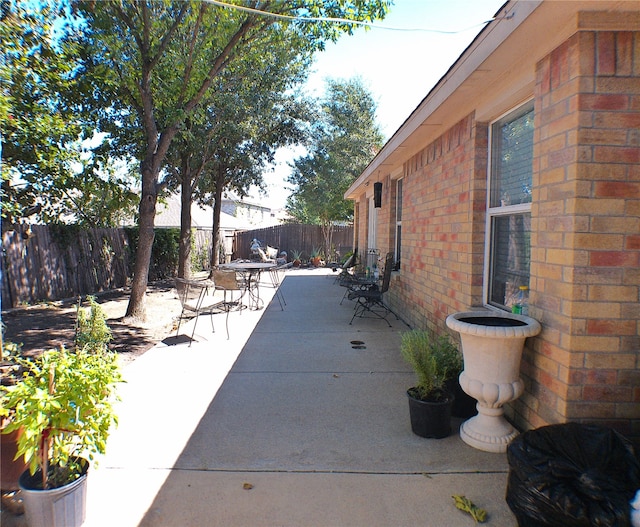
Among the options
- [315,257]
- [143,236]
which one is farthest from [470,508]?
[315,257]

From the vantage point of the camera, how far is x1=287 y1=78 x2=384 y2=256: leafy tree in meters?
19.9

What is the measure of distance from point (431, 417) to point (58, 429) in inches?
94.3

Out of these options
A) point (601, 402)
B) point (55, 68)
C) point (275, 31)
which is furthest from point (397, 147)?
point (55, 68)

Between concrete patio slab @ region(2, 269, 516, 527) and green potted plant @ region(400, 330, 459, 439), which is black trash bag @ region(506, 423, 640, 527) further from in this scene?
green potted plant @ region(400, 330, 459, 439)

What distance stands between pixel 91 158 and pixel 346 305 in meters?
6.09

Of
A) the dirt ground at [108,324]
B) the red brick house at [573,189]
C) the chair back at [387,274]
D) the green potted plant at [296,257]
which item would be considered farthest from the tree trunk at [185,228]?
the red brick house at [573,189]

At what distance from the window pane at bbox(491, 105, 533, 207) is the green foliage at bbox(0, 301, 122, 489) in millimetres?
3375

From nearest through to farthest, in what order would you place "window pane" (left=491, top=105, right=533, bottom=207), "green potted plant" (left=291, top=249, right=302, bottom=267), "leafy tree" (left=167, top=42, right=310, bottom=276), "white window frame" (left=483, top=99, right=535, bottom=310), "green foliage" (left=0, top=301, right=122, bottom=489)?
"green foliage" (left=0, top=301, right=122, bottom=489)
"window pane" (left=491, top=105, right=533, bottom=207)
"white window frame" (left=483, top=99, right=535, bottom=310)
"leafy tree" (left=167, top=42, right=310, bottom=276)
"green potted plant" (left=291, top=249, right=302, bottom=267)

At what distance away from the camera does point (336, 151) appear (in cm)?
2006

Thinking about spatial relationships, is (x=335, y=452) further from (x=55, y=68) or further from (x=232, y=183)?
(x=232, y=183)

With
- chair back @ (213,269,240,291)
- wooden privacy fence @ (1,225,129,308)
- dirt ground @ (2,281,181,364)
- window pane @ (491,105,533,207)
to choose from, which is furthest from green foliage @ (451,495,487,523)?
wooden privacy fence @ (1,225,129,308)

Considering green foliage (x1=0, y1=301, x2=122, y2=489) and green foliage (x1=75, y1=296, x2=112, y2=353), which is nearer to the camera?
green foliage (x1=0, y1=301, x2=122, y2=489)

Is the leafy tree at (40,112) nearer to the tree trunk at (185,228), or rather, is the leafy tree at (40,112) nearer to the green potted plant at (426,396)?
the tree trunk at (185,228)

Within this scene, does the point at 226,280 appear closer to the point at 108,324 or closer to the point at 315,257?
the point at 108,324
